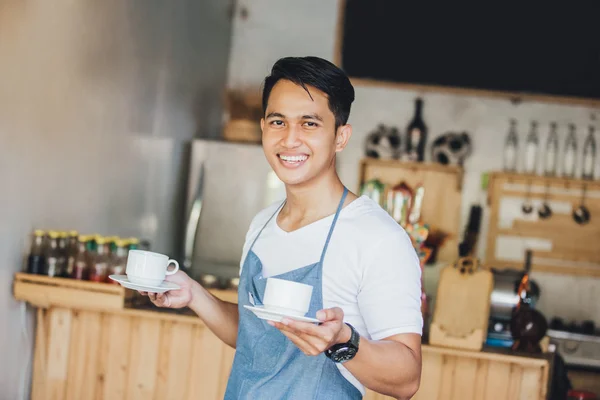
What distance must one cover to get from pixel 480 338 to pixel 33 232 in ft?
5.80

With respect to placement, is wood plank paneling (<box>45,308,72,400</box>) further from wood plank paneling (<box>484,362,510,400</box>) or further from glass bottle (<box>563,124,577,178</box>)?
glass bottle (<box>563,124,577,178</box>)

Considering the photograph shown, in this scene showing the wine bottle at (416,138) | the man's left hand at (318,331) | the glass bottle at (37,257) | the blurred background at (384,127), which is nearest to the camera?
the man's left hand at (318,331)

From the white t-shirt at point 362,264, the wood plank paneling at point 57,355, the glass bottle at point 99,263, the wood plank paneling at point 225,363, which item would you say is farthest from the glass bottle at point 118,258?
the white t-shirt at point 362,264

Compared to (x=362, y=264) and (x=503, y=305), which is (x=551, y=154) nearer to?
(x=503, y=305)

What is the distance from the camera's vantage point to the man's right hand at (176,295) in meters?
1.86

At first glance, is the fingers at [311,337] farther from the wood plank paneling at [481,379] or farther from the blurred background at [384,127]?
the blurred background at [384,127]

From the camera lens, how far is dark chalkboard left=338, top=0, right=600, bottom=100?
509 centimetres

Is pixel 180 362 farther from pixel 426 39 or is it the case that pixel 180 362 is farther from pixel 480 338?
pixel 426 39

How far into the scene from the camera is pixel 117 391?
321 centimetres

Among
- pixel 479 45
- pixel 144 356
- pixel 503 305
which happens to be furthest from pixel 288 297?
pixel 479 45

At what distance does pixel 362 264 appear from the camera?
1673mm

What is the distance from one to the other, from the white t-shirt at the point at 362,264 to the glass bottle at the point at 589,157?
13.1 ft

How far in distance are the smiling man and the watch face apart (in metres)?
0.10

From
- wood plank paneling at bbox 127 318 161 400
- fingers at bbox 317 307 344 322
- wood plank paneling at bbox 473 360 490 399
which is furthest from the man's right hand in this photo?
wood plank paneling at bbox 473 360 490 399
